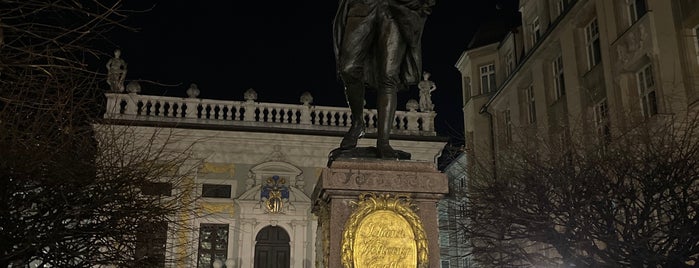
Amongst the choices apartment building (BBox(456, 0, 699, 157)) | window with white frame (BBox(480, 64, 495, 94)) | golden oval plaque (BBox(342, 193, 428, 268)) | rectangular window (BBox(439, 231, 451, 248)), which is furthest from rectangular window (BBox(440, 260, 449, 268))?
golden oval plaque (BBox(342, 193, 428, 268))

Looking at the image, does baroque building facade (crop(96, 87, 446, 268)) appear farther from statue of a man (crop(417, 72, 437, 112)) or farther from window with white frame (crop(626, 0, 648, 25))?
window with white frame (crop(626, 0, 648, 25))

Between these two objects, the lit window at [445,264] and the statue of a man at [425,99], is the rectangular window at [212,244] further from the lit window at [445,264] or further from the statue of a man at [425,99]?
the lit window at [445,264]

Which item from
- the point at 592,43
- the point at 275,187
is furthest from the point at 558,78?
the point at 275,187

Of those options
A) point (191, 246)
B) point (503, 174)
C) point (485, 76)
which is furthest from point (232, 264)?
point (485, 76)

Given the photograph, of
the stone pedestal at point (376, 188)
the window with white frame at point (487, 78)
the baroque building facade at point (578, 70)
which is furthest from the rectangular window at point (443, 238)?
the stone pedestal at point (376, 188)

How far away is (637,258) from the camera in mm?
10602

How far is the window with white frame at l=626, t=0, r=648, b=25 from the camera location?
16422 mm

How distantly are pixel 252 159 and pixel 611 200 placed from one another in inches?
518

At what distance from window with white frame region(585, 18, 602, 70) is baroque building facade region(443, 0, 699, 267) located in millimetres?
30

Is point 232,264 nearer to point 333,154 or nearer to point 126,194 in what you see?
point 126,194

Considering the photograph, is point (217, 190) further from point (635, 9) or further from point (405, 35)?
point (405, 35)

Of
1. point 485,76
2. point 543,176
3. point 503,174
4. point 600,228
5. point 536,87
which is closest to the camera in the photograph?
point 600,228

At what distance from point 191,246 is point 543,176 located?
11.6m

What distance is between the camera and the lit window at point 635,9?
16.4 metres
